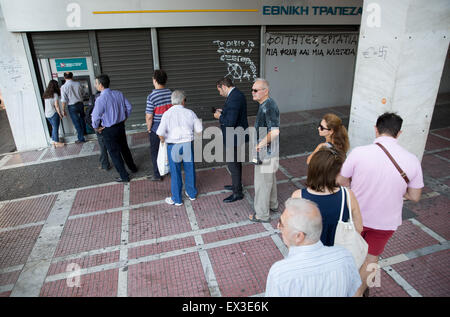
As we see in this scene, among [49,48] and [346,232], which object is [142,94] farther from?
[346,232]

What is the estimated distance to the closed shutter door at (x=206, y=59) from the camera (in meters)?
8.45

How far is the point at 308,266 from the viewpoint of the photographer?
178cm

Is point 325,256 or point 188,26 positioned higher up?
point 188,26

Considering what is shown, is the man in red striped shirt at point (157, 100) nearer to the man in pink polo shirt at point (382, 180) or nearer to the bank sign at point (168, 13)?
the bank sign at point (168, 13)

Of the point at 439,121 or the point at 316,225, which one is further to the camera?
the point at 439,121

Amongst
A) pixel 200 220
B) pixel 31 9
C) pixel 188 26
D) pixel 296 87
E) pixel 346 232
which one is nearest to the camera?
pixel 346 232

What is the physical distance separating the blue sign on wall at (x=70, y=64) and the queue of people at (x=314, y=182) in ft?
10.0

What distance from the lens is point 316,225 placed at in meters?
1.86

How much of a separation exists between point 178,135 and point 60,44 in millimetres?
5059

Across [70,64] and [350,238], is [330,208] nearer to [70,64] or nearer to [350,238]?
[350,238]

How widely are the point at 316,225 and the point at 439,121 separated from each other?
9.39m

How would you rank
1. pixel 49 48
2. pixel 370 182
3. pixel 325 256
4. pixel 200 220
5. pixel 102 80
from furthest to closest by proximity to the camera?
pixel 49 48
pixel 102 80
pixel 200 220
pixel 370 182
pixel 325 256

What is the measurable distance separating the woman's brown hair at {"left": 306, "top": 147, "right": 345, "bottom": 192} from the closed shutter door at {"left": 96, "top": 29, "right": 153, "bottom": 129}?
7.05 metres
